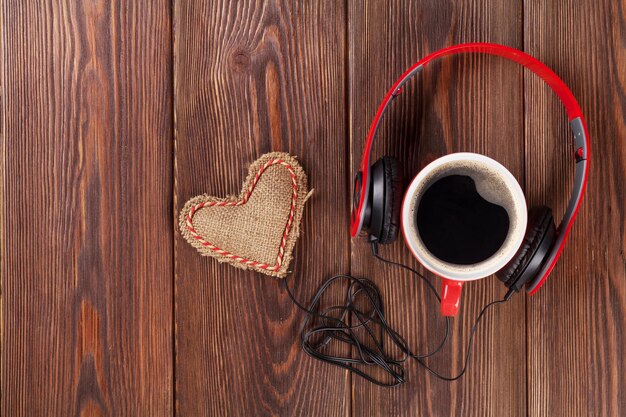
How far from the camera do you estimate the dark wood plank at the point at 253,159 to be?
602mm

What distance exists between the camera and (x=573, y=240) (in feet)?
1.94

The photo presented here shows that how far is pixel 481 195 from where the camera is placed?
0.53 m

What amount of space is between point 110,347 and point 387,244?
0.38 metres

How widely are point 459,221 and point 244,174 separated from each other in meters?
0.27

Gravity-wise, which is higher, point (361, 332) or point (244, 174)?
point (244, 174)

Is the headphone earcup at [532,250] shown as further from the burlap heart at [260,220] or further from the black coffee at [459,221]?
the burlap heart at [260,220]

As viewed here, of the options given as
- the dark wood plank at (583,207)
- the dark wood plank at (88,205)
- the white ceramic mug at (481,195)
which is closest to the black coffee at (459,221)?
the white ceramic mug at (481,195)

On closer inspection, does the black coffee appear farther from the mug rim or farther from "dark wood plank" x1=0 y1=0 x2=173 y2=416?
"dark wood plank" x1=0 y1=0 x2=173 y2=416

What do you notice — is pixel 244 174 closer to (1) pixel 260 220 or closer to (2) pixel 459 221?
(1) pixel 260 220

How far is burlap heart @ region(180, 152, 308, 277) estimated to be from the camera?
59 cm

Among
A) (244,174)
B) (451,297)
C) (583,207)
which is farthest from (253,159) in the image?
(583,207)

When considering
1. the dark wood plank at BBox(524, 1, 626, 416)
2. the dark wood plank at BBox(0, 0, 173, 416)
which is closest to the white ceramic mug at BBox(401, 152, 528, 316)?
the dark wood plank at BBox(524, 1, 626, 416)

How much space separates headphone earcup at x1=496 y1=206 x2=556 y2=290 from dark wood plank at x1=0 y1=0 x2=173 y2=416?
419 mm

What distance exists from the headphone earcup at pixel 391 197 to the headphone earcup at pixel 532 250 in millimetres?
136
